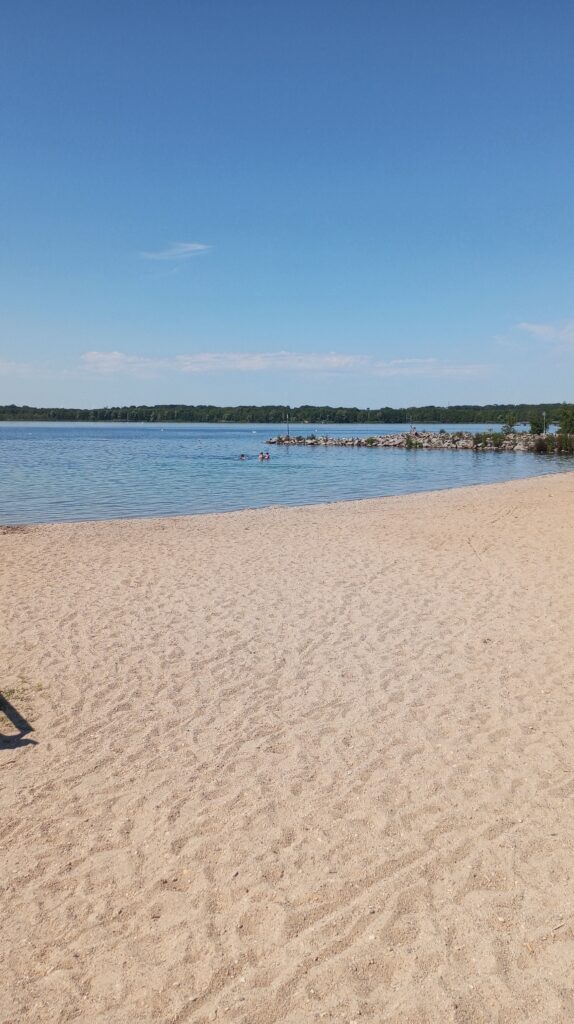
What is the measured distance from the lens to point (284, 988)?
130 inches

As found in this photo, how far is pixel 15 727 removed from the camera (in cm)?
616

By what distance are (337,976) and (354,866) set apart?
836 mm

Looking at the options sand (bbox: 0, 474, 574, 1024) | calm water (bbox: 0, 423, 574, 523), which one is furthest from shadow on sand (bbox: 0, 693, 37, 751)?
calm water (bbox: 0, 423, 574, 523)

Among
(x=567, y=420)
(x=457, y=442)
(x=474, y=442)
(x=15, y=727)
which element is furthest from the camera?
(x=457, y=442)

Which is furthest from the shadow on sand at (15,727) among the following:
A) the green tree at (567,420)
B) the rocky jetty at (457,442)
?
the green tree at (567,420)

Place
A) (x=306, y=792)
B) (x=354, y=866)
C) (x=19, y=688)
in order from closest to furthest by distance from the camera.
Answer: (x=354, y=866) → (x=306, y=792) → (x=19, y=688)

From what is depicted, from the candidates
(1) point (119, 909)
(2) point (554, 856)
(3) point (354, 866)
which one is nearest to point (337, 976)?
(3) point (354, 866)

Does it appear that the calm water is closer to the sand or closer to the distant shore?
the distant shore

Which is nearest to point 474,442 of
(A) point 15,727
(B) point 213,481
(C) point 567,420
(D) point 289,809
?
(C) point 567,420

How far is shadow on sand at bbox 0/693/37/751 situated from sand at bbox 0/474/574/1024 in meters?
0.07

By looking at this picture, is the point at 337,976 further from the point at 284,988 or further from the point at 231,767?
the point at 231,767

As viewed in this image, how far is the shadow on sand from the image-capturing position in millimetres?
5871

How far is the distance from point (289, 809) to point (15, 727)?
9.49 feet

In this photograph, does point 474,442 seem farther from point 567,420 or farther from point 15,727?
point 15,727
